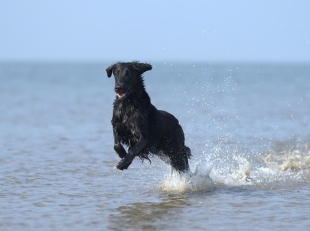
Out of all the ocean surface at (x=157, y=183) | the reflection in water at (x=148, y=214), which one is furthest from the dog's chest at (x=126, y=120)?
the reflection in water at (x=148, y=214)

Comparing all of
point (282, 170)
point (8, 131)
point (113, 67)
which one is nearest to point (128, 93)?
point (113, 67)

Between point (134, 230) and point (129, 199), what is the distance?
5.48ft

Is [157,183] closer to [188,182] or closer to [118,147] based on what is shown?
[188,182]

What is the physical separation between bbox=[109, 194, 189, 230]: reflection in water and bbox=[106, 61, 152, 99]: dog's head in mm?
1415

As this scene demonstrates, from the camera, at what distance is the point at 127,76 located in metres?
8.80

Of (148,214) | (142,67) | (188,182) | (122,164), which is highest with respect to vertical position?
(142,67)

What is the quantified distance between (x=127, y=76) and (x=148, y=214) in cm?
188

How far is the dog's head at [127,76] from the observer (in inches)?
342

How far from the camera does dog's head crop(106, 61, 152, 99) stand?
870cm

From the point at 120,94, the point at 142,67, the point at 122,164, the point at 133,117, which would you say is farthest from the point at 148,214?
the point at 142,67

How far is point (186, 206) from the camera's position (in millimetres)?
8328

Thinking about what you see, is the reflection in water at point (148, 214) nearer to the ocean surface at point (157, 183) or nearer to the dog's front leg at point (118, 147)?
the ocean surface at point (157, 183)

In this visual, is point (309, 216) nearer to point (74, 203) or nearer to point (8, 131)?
point (74, 203)

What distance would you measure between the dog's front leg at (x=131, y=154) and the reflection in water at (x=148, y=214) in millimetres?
485
